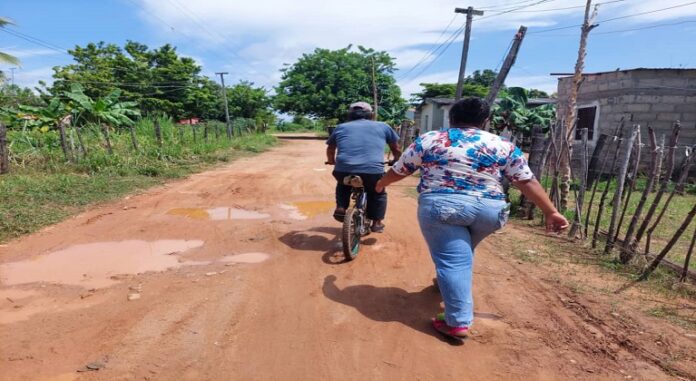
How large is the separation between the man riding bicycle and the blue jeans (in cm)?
176

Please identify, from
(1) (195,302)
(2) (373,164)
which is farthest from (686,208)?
(1) (195,302)

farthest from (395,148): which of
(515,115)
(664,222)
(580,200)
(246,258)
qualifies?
(515,115)

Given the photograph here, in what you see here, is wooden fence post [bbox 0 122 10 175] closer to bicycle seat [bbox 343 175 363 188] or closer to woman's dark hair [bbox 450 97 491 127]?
bicycle seat [bbox 343 175 363 188]

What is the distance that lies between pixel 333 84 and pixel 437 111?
8789 mm

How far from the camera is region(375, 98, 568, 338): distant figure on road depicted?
297 centimetres

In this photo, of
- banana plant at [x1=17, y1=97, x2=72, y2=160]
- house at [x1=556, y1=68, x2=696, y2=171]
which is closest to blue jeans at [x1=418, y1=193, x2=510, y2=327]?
house at [x1=556, y1=68, x2=696, y2=171]

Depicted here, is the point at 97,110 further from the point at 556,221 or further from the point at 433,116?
the point at 433,116

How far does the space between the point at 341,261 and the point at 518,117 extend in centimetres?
1740

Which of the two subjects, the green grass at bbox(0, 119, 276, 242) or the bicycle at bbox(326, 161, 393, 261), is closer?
the bicycle at bbox(326, 161, 393, 261)

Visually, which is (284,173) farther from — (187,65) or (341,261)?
(187,65)

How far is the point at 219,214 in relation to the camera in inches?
261

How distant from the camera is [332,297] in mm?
3717

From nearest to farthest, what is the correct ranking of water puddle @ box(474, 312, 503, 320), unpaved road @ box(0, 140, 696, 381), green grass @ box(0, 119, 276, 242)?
unpaved road @ box(0, 140, 696, 381)
water puddle @ box(474, 312, 503, 320)
green grass @ box(0, 119, 276, 242)

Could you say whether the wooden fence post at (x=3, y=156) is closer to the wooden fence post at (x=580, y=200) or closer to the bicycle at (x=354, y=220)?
the bicycle at (x=354, y=220)
